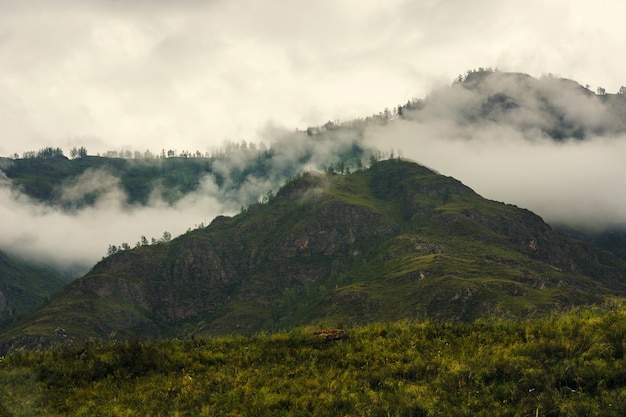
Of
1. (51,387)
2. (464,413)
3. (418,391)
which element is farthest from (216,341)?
(464,413)

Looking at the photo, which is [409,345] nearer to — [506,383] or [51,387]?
[506,383]

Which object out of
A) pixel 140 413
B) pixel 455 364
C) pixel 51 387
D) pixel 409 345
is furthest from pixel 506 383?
pixel 51 387

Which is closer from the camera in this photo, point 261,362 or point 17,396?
point 17,396

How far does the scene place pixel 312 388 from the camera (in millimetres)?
29969

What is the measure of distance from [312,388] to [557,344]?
13330mm

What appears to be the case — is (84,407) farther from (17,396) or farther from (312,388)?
(312,388)

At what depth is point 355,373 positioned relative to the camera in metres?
31.1

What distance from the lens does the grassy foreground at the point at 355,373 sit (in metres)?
26.1

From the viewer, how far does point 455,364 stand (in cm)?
2989

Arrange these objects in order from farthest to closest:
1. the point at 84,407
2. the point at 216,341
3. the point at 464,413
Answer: the point at 216,341
the point at 84,407
the point at 464,413

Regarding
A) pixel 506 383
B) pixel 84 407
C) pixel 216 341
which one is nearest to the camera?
pixel 506 383

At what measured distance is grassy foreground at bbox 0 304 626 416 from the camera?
26141 mm

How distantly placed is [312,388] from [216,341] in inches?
450

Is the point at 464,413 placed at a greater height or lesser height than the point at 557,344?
lesser
